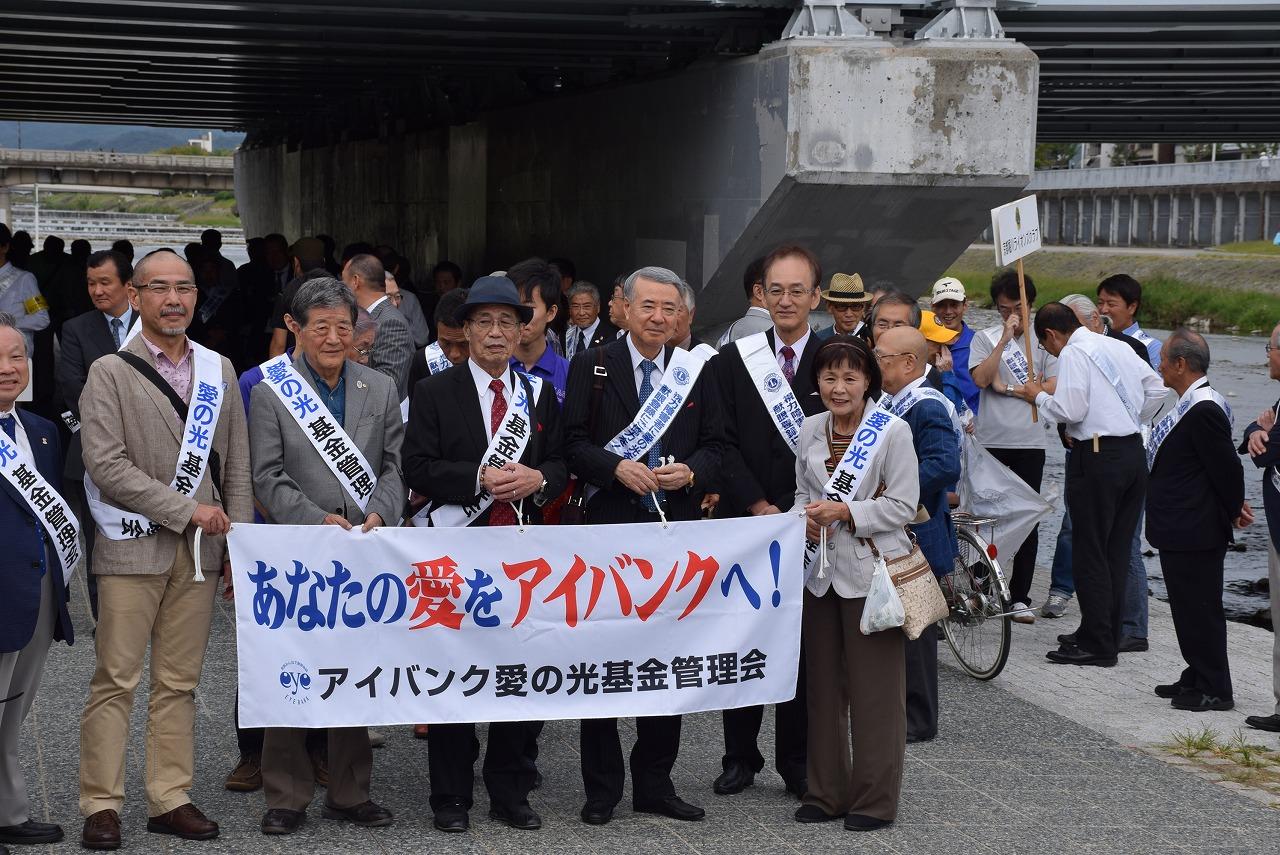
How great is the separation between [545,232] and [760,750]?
1080 cm

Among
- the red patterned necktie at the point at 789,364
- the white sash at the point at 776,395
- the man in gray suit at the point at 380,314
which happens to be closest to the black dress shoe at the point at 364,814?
the white sash at the point at 776,395

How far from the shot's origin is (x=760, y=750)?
6594mm

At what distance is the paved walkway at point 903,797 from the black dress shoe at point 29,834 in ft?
0.21

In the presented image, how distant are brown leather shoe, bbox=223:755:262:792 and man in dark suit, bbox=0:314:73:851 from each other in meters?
0.71

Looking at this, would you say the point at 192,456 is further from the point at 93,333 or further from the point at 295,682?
the point at 93,333

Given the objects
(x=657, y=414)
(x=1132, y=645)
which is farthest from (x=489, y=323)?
(x=1132, y=645)

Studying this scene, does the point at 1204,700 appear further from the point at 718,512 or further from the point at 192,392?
the point at 192,392

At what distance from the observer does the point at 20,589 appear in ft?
16.4

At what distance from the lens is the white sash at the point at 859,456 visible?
5.51m

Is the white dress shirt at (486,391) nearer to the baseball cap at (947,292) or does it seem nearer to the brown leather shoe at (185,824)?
the brown leather shoe at (185,824)

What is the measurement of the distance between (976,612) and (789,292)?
2.85 meters

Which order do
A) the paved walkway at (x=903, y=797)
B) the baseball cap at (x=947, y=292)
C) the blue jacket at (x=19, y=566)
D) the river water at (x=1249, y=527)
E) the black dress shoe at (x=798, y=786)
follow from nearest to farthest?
the blue jacket at (x=19, y=566) < the paved walkway at (x=903, y=797) < the black dress shoe at (x=798, y=786) < the baseball cap at (x=947, y=292) < the river water at (x=1249, y=527)

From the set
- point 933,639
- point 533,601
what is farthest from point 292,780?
point 933,639

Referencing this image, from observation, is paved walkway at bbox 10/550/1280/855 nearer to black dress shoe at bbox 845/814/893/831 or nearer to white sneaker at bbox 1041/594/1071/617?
black dress shoe at bbox 845/814/893/831
